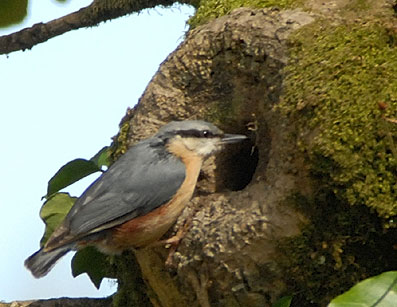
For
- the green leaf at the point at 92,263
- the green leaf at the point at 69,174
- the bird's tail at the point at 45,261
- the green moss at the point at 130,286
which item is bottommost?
the green moss at the point at 130,286

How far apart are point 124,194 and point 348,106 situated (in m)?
0.85

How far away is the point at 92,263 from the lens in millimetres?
3002

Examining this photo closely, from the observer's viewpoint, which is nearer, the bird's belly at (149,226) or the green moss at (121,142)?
the bird's belly at (149,226)

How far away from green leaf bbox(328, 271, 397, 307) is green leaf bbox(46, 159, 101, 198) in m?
1.46

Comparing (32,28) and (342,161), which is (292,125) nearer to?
(342,161)

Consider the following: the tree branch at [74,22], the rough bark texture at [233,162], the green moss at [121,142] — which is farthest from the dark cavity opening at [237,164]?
the tree branch at [74,22]

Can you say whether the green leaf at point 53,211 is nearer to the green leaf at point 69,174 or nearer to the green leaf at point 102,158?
the green leaf at point 69,174

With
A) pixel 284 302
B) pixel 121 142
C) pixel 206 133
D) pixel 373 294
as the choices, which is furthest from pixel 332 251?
pixel 121 142

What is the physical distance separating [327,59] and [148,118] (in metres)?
0.75

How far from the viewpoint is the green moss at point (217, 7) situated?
2.85 m

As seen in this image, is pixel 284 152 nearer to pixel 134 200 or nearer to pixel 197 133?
pixel 197 133

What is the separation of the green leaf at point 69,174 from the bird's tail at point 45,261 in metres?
0.31

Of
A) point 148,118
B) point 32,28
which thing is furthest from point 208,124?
point 32,28

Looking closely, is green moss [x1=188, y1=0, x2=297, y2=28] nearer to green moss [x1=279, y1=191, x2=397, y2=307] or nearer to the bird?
the bird
